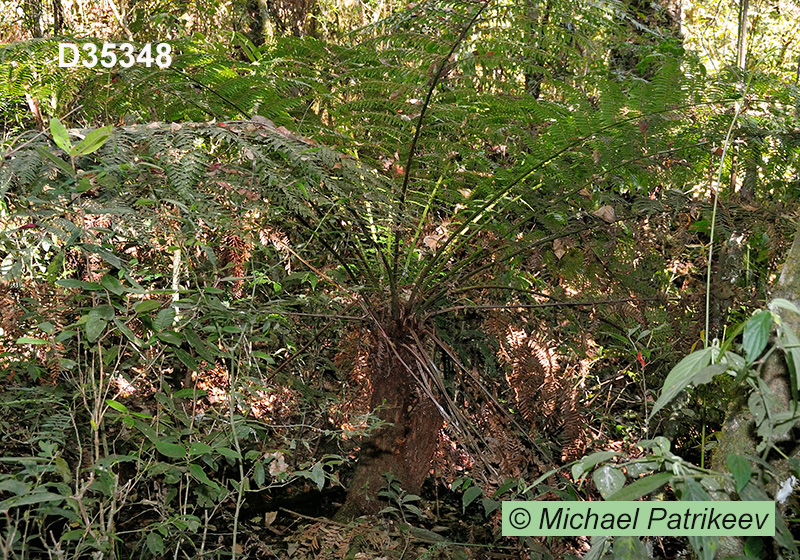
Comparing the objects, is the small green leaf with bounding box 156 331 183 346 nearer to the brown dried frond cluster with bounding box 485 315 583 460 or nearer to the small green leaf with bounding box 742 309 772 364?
the small green leaf with bounding box 742 309 772 364

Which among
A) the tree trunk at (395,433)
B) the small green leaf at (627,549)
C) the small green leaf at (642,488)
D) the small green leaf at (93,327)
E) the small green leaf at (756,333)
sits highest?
the small green leaf at (756,333)

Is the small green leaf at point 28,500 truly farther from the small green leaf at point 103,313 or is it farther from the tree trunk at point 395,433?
Result: the tree trunk at point 395,433

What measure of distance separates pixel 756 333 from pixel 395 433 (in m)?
1.35

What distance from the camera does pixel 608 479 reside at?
3.29ft

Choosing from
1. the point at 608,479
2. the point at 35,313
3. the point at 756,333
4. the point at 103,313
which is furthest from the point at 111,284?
the point at 756,333

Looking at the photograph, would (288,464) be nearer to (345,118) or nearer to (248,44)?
(345,118)

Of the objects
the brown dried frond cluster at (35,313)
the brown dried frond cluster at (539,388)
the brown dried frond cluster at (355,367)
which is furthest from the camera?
the brown dried frond cluster at (539,388)

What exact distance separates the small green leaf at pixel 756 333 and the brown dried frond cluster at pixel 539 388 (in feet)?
4.45

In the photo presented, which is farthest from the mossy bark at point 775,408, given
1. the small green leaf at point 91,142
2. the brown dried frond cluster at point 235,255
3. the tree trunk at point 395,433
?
the brown dried frond cluster at point 235,255

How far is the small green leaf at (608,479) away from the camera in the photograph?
984 millimetres

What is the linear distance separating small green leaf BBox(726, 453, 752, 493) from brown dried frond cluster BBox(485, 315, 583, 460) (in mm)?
1240

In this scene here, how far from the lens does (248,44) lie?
2.29 meters

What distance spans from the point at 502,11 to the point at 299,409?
1452mm

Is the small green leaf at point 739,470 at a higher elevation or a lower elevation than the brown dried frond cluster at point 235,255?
higher
